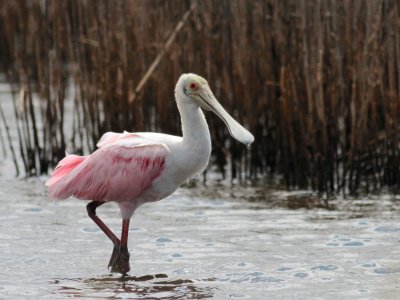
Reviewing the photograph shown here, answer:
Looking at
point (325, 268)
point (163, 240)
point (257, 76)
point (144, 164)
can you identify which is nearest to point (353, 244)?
point (325, 268)

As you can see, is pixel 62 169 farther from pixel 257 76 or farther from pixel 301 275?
pixel 257 76

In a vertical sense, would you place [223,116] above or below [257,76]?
below

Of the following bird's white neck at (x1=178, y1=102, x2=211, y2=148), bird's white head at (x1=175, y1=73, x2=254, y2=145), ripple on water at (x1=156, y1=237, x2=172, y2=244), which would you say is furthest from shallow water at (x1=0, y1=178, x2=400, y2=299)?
bird's white head at (x1=175, y1=73, x2=254, y2=145)

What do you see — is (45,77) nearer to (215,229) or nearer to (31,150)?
(31,150)

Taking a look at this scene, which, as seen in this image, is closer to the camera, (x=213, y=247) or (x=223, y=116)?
(x=223, y=116)

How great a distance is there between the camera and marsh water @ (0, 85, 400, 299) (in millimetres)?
6820

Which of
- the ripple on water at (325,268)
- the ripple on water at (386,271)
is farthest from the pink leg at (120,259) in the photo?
the ripple on water at (386,271)

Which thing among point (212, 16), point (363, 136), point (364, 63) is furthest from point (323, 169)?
point (212, 16)

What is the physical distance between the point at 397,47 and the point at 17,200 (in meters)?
3.47

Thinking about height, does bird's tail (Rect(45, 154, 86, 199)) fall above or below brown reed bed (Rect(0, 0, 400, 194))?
below

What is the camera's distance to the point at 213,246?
803 centimetres

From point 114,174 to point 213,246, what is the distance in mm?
998

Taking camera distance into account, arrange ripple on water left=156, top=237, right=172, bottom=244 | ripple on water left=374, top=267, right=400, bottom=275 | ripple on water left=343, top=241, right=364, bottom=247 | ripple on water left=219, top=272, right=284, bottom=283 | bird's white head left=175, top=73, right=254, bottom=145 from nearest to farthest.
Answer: ripple on water left=219, top=272, right=284, bottom=283 < ripple on water left=374, top=267, right=400, bottom=275 < bird's white head left=175, top=73, right=254, bottom=145 < ripple on water left=343, top=241, right=364, bottom=247 < ripple on water left=156, top=237, right=172, bottom=244

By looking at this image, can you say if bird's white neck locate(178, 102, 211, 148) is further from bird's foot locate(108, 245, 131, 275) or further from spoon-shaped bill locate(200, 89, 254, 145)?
bird's foot locate(108, 245, 131, 275)
